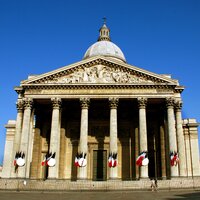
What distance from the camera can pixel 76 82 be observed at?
34688 millimetres

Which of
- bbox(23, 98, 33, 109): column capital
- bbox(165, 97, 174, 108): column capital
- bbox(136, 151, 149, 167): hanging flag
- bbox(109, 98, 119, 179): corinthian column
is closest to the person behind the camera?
bbox(136, 151, 149, 167): hanging flag

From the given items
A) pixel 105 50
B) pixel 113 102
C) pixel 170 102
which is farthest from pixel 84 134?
pixel 105 50

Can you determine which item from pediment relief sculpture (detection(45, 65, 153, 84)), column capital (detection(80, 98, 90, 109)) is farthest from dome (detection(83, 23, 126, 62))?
column capital (detection(80, 98, 90, 109))

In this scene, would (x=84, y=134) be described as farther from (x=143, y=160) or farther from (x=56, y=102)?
(x=143, y=160)

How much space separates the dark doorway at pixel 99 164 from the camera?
124 feet

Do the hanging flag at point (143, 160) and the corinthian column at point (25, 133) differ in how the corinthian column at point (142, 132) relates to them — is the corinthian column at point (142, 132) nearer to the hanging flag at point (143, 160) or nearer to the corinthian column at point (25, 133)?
the hanging flag at point (143, 160)

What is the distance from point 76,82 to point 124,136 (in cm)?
1023

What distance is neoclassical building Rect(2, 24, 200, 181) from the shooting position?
33125 millimetres

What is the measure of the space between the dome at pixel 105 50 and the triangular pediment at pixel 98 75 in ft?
71.8

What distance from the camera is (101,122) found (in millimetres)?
39719

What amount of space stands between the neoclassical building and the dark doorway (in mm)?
124

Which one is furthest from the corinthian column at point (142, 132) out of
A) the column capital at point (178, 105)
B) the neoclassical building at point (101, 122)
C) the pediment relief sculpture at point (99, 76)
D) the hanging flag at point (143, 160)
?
the column capital at point (178, 105)

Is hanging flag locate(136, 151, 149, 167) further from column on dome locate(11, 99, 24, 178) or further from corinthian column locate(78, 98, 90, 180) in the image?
column on dome locate(11, 99, 24, 178)

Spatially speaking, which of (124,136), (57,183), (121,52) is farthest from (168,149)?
(121,52)
